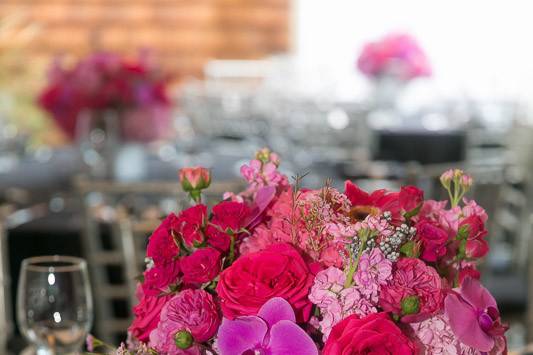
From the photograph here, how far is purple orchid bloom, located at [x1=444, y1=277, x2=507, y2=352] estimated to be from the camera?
100 cm

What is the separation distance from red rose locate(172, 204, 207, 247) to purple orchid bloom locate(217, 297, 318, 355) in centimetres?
11

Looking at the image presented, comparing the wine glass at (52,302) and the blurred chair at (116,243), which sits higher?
the wine glass at (52,302)

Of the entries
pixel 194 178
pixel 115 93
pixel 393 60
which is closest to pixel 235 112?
pixel 393 60

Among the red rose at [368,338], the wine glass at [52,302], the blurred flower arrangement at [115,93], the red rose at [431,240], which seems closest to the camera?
the red rose at [368,338]

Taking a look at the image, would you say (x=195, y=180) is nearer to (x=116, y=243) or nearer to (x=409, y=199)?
(x=409, y=199)

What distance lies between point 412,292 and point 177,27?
1218cm

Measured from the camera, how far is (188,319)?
1011mm

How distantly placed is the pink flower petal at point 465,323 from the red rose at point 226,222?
0.21 m

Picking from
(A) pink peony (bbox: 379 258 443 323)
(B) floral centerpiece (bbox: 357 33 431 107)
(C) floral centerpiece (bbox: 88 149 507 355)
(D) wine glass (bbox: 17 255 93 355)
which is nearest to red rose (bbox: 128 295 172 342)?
(C) floral centerpiece (bbox: 88 149 507 355)

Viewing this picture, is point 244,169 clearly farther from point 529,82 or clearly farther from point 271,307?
point 529,82

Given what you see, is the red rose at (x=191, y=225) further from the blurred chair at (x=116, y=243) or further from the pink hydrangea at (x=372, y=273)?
the blurred chair at (x=116, y=243)

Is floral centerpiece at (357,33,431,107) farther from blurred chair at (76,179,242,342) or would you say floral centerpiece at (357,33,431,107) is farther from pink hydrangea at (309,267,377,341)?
pink hydrangea at (309,267,377,341)

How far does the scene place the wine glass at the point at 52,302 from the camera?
1561 millimetres

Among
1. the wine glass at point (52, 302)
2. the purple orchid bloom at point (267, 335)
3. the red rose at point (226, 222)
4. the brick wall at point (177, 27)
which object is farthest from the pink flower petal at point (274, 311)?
the brick wall at point (177, 27)
